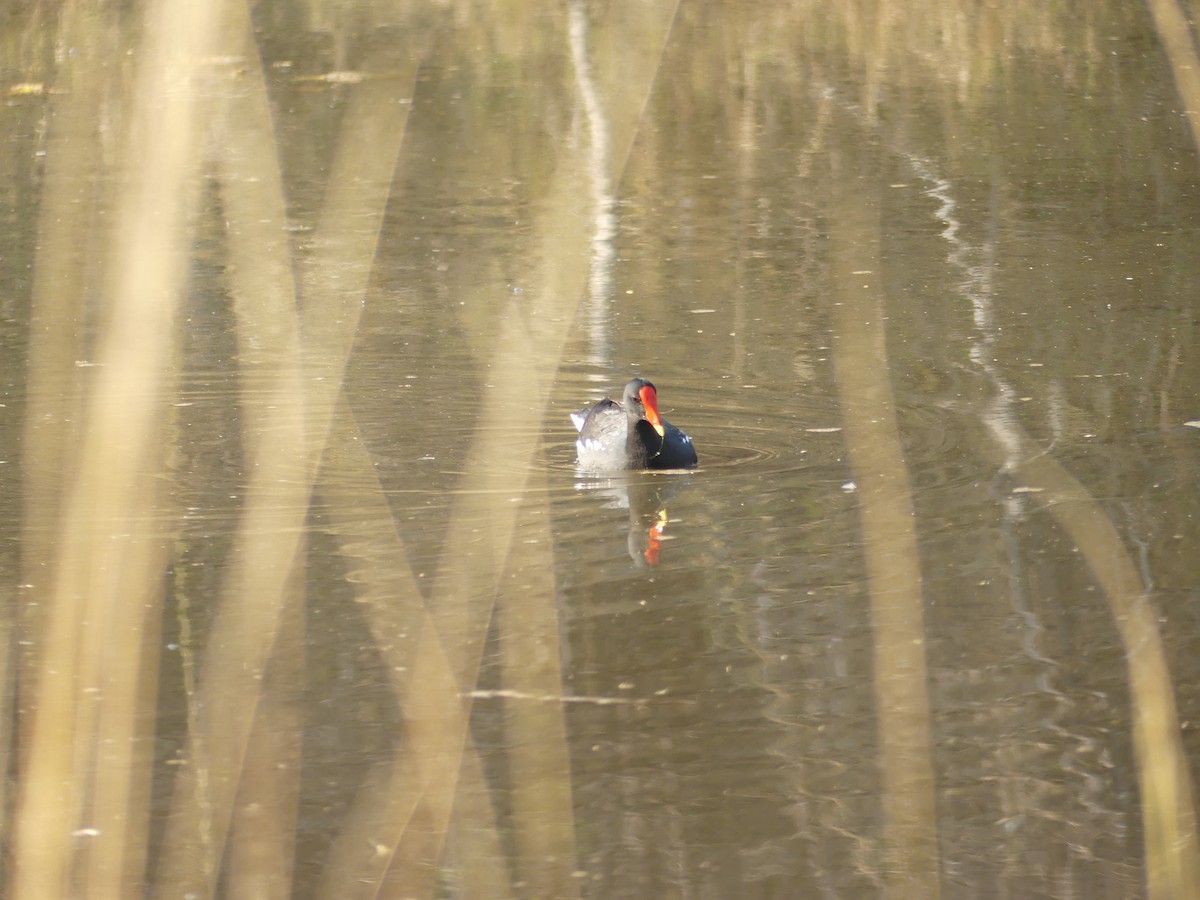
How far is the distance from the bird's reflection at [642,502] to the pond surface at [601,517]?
0.10 ft

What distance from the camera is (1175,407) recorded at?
7.96 meters

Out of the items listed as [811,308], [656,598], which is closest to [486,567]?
[656,598]

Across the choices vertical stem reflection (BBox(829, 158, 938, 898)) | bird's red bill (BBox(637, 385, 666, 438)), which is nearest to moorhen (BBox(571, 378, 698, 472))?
bird's red bill (BBox(637, 385, 666, 438))

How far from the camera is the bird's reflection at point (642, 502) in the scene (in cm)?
665

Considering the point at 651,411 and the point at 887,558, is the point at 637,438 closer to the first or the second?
the point at 651,411

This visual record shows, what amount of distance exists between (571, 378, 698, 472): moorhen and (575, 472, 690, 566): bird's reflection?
0.24 feet

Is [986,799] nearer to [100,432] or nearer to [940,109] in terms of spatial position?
[100,432]

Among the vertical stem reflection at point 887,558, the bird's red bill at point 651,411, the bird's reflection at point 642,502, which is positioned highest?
the bird's red bill at point 651,411

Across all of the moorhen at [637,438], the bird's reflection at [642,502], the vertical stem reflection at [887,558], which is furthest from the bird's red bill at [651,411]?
the vertical stem reflection at [887,558]

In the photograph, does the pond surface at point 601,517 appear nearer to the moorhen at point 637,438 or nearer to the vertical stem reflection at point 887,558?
the vertical stem reflection at point 887,558

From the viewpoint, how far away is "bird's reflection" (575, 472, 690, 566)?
665 cm

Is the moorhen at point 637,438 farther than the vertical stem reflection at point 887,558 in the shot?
Yes

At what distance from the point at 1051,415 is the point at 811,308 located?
233 centimetres

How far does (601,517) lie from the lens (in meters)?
7.09
